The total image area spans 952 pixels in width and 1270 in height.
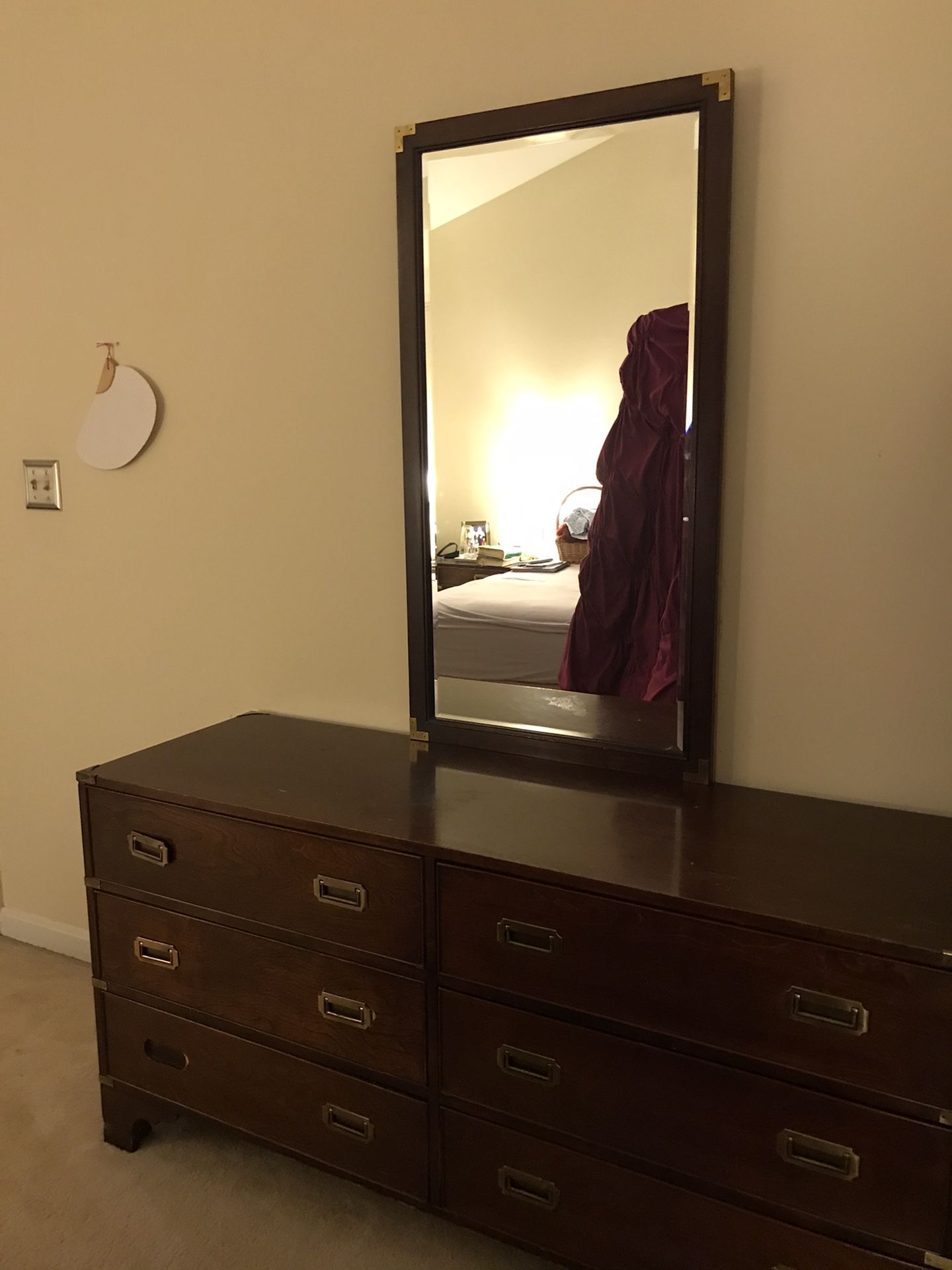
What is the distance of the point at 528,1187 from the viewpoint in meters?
1.39

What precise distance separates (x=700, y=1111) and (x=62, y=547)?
185 cm

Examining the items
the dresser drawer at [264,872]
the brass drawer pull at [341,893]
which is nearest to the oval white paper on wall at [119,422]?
the dresser drawer at [264,872]

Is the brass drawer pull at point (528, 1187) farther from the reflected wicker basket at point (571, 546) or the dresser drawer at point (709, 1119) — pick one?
the reflected wicker basket at point (571, 546)

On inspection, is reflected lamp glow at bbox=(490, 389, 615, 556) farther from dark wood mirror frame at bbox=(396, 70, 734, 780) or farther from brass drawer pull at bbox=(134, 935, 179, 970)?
brass drawer pull at bbox=(134, 935, 179, 970)

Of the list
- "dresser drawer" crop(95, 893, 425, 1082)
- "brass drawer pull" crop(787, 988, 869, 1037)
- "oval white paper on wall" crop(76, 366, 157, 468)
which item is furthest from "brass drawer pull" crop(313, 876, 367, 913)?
"oval white paper on wall" crop(76, 366, 157, 468)

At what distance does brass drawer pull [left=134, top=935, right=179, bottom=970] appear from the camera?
1.63 meters

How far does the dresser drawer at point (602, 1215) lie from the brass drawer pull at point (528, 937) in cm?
31

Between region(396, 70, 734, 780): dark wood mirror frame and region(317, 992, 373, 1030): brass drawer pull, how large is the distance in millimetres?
523

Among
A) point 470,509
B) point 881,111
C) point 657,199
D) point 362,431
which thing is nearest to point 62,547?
point 362,431

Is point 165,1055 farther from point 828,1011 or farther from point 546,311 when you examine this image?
point 546,311

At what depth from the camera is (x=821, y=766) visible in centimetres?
151

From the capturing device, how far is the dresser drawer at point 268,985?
4.72ft

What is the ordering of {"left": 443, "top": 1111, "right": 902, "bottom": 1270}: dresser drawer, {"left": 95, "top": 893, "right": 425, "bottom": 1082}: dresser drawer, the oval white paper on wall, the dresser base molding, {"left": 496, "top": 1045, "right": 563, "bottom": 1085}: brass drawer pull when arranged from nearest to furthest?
{"left": 443, "top": 1111, "right": 902, "bottom": 1270}: dresser drawer → {"left": 496, "top": 1045, "right": 563, "bottom": 1085}: brass drawer pull → {"left": 95, "top": 893, "right": 425, "bottom": 1082}: dresser drawer → the dresser base molding → the oval white paper on wall

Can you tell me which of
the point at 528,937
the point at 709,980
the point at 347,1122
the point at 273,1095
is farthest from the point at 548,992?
the point at 273,1095
